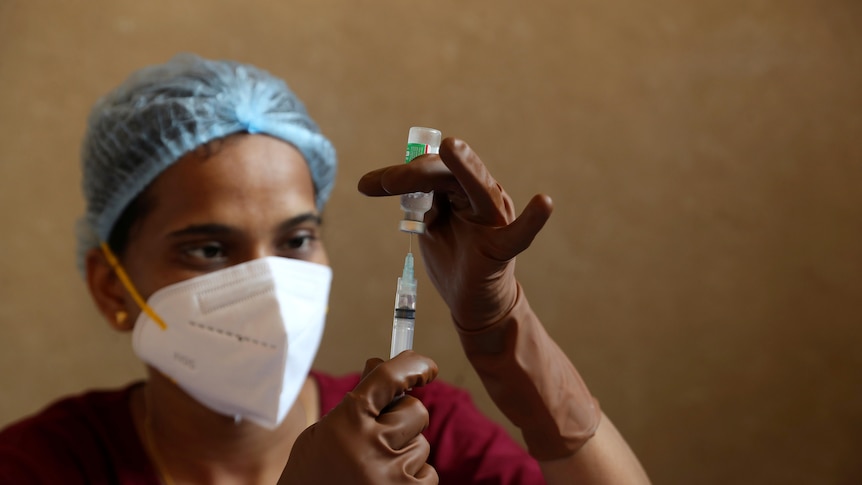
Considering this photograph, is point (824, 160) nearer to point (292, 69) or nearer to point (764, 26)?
point (764, 26)

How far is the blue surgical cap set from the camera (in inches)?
47.1

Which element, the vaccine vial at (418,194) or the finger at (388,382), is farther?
the vaccine vial at (418,194)

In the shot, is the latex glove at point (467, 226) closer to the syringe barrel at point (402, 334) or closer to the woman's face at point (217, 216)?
the syringe barrel at point (402, 334)

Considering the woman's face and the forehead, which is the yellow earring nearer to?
the woman's face

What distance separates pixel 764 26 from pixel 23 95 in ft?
5.45

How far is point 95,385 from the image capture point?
64.4 inches

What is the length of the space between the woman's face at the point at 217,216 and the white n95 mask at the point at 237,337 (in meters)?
0.04

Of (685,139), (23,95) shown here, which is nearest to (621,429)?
(685,139)

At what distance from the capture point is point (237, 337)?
1115 millimetres

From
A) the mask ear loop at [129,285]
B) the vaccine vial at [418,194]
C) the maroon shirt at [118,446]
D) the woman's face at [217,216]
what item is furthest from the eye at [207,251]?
the vaccine vial at [418,194]

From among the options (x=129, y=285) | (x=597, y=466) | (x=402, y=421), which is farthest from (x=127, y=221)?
(x=597, y=466)

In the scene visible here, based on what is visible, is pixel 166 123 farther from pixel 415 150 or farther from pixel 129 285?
pixel 415 150

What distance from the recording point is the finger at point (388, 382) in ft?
2.34

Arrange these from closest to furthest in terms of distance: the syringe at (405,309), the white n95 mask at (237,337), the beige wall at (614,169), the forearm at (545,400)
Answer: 1. the syringe at (405,309)
2. the forearm at (545,400)
3. the white n95 mask at (237,337)
4. the beige wall at (614,169)
